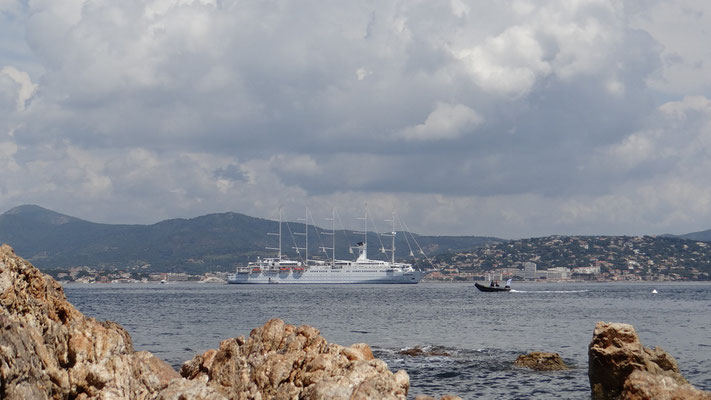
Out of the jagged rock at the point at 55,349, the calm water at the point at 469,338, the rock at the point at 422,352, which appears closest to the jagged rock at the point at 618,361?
the calm water at the point at 469,338

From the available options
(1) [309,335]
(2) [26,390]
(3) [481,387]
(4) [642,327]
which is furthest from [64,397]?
(4) [642,327]

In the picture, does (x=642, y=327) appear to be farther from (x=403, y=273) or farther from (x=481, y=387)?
Answer: (x=403, y=273)

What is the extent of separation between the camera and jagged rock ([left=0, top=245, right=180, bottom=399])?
31.1ft

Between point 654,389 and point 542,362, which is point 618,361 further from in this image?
point 542,362

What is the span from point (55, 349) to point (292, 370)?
11.6 feet

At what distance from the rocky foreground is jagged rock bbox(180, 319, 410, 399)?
0.05 ft

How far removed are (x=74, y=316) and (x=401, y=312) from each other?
48.9 m

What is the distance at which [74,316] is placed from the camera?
12.9 m

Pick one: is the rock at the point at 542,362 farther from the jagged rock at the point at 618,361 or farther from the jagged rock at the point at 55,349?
the jagged rock at the point at 55,349

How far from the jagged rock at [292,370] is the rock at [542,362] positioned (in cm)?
1359

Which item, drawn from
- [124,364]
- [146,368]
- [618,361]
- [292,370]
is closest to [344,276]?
[618,361]

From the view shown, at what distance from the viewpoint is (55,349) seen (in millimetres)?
11094

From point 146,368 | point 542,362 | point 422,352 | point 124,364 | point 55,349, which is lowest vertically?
point 422,352

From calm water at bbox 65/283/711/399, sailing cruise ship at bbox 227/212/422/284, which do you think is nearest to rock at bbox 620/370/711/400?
calm water at bbox 65/283/711/399
